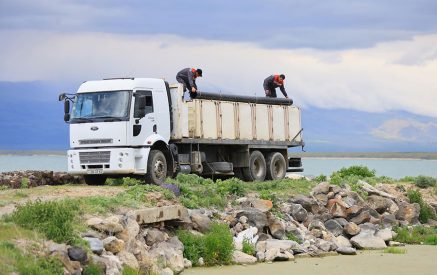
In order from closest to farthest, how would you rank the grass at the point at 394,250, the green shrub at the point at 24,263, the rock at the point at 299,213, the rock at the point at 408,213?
→ the green shrub at the point at 24,263 < the grass at the point at 394,250 < the rock at the point at 299,213 < the rock at the point at 408,213

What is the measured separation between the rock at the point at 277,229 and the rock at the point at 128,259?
712cm

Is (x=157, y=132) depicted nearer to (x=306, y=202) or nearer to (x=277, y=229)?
(x=306, y=202)

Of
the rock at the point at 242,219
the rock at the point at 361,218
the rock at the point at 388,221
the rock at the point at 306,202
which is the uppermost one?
the rock at the point at 306,202

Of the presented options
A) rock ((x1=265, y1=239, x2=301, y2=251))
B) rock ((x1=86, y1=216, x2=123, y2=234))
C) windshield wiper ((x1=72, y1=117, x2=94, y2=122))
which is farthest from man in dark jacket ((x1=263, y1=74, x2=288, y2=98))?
rock ((x1=86, y1=216, x2=123, y2=234))

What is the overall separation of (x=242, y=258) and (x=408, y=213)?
11.4 metres

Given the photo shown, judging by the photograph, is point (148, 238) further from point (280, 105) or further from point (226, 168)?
point (280, 105)

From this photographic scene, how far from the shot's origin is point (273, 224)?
27.1 metres

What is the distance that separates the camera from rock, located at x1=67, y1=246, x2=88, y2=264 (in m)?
18.8

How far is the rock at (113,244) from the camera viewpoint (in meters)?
20.4

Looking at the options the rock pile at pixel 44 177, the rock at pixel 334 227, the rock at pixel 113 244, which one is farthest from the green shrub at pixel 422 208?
the rock at pixel 113 244

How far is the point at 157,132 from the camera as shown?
106ft

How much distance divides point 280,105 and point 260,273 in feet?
63.0

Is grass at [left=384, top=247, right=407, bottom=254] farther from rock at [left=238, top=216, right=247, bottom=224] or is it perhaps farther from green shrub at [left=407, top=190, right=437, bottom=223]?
green shrub at [left=407, top=190, right=437, bottom=223]

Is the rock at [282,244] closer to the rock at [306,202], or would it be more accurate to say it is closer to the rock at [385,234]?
the rock at [385,234]
